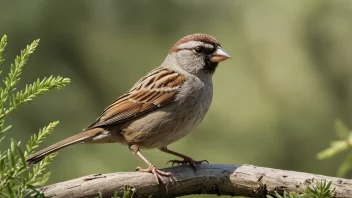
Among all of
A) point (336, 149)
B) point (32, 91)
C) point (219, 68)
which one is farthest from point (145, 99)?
point (219, 68)

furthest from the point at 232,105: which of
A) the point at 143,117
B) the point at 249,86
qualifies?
the point at 143,117

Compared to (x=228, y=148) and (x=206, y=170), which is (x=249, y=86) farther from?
(x=206, y=170)

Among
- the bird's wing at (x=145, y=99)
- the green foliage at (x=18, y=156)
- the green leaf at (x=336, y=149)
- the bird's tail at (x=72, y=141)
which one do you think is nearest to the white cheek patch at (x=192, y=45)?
the bird's wing at (x=145, y=99)

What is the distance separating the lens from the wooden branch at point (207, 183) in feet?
7.06

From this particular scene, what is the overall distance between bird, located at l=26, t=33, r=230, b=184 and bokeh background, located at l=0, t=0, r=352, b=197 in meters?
1.89

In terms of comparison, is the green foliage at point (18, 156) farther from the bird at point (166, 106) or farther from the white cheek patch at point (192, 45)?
the white cheek patch at point (192, 45)

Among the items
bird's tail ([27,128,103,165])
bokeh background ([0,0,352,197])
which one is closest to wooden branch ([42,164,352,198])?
bird's tail ([27,128,103,165])

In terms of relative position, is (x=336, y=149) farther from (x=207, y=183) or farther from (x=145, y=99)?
(x=145, y=99)

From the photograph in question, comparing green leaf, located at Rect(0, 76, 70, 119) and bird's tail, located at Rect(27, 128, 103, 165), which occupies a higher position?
green leaf, located at Rect(0, 76, 70, 119)

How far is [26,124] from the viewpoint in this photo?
5395mm

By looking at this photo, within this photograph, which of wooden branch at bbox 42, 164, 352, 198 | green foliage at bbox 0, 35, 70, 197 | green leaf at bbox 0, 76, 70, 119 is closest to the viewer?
green foliage at bbox 0, 35, 70, 197

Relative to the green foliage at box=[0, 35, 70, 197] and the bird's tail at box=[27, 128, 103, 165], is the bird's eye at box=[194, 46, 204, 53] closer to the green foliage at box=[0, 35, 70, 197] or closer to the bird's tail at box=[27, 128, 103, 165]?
the bird's tail at box=[27, 128, 103, 165]

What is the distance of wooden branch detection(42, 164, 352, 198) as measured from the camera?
2.15 m

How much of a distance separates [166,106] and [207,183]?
810 mm
